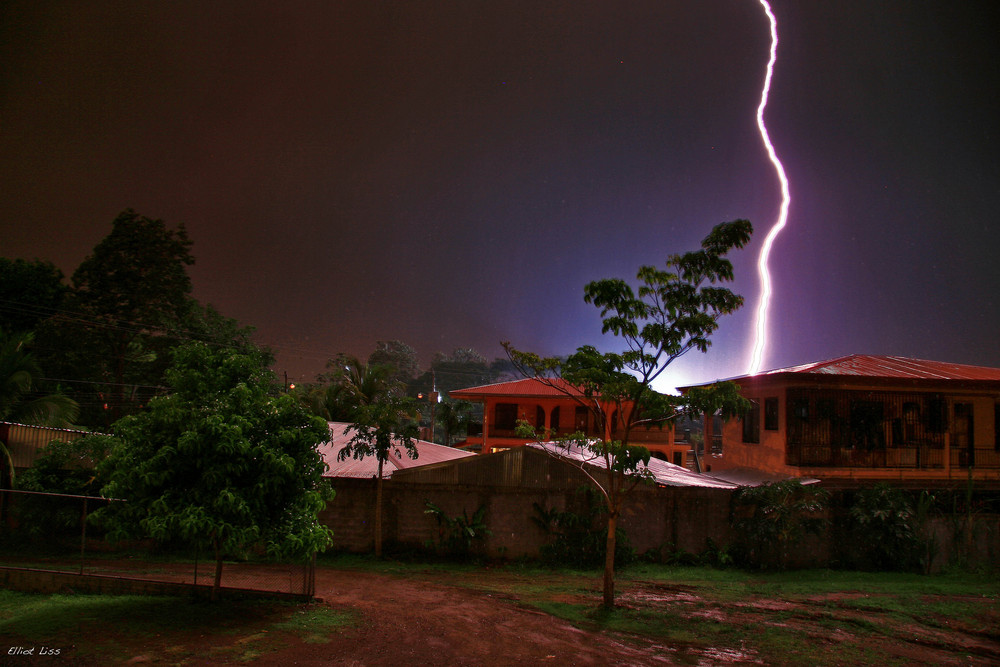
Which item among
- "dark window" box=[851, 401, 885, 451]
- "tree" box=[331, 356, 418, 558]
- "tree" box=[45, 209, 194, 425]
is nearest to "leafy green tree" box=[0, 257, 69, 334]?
"tree" box=[45, 209, 194, 425]

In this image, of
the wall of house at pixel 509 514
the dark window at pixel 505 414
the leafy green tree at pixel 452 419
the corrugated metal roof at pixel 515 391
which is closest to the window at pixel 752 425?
the wall of house at pixel 509 514

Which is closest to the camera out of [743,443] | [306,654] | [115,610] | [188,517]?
[306,654]

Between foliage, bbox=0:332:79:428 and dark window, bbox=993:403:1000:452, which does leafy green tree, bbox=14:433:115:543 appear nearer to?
foliage, bbox=0:332:79:428

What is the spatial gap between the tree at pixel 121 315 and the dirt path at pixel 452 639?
20456 mm

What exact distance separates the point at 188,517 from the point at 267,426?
156 centimetres

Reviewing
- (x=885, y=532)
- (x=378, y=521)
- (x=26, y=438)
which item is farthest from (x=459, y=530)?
(x=26, y=438)

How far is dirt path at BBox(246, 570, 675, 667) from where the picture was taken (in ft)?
23.9

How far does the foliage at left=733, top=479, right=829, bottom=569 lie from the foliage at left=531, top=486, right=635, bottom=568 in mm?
2645

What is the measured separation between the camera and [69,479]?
1418 cm

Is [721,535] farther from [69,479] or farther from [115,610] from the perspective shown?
[69,479]

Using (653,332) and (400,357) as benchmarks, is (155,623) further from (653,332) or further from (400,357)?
(400,357)

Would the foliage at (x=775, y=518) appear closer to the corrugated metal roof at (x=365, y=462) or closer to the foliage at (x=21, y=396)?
the corrugated metal roof at (x=365, y=462)

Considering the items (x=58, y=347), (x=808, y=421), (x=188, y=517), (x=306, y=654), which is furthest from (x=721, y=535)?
(x=58, y=347)

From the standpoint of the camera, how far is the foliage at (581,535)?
1361 cm
